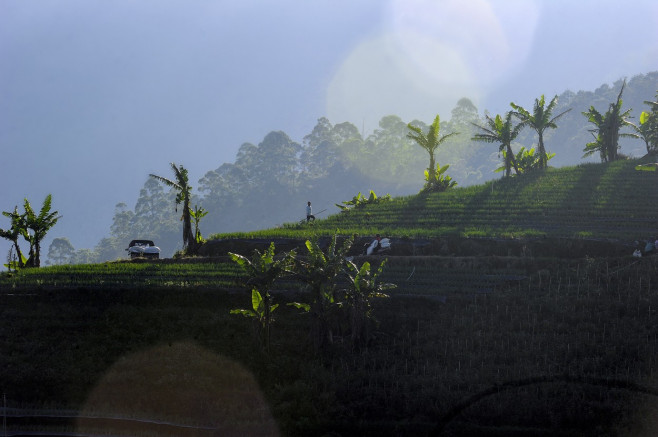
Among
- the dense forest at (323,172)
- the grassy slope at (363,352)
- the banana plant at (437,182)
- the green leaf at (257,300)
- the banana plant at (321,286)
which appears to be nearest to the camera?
the grassy slope at (363,352)

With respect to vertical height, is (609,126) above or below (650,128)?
above

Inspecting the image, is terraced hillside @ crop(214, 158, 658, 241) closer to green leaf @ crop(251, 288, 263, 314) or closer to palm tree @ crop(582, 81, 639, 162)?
Answer: palm tree @ crop(582, 81, 639, 162)

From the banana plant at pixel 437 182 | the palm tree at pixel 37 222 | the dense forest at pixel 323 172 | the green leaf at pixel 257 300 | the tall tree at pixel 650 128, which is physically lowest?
the green leaf at pixel 257 300

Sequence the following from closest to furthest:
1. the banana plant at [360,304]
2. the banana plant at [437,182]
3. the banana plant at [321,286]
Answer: the banana plant at [321,286] < the banana plant at [360,304] < the banana plant at [437,182]

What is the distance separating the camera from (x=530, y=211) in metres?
45.2

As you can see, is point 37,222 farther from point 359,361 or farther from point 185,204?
point 359,361

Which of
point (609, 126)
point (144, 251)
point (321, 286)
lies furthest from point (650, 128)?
point (321, 286)

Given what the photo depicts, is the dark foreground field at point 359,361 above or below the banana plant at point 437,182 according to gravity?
below

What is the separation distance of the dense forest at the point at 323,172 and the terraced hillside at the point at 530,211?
7779 centimetres

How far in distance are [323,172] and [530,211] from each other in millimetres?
102926

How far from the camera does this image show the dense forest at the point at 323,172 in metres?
139

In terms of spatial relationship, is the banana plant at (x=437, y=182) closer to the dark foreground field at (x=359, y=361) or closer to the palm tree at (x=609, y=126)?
the palm tree at (x=609, y=126)

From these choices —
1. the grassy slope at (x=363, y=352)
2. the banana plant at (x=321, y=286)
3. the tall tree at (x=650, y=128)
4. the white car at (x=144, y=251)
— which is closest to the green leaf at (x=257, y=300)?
the grassy slope at (x=363, y=352)

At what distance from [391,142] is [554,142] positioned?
3550 centimetres
